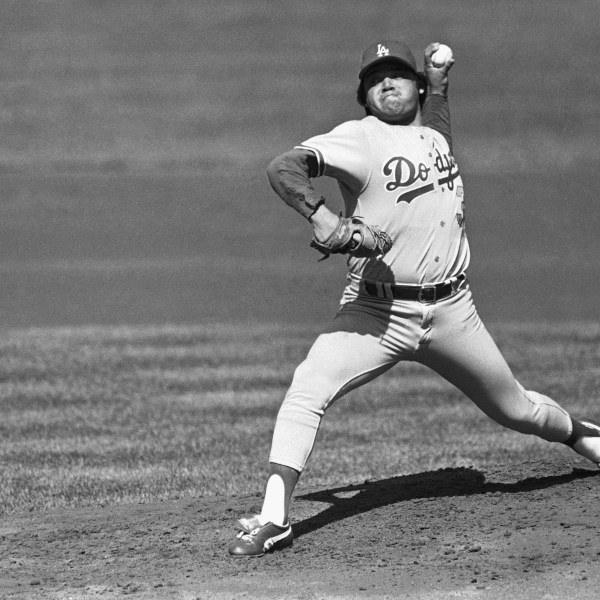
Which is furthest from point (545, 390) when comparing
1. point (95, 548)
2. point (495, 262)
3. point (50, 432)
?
point (495, 262)

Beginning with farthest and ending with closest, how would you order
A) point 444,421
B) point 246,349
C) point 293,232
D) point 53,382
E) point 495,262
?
1. point 293,232
2. point 495,262
3. point 246,349
4. point 53,382
5. point 444,421

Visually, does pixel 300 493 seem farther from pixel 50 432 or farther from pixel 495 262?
pixel 495 262

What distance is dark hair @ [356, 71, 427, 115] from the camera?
455 centimetres

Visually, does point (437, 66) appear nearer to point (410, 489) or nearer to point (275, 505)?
point (410, 489)

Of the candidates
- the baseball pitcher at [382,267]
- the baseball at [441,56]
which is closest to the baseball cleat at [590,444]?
the baseball pitcher at [382,267]

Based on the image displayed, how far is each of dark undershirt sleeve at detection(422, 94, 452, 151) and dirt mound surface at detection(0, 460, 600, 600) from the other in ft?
4.65

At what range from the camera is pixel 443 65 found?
189 inches

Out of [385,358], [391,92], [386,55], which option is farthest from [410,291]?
[386,55]

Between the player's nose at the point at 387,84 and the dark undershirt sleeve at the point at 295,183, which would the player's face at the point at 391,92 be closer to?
the player's nose at the point at 387,84

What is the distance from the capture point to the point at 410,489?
498cm

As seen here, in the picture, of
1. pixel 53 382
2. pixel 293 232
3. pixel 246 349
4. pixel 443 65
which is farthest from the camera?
pixel 293 232

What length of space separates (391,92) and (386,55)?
0.13 metres

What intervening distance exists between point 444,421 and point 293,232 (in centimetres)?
963

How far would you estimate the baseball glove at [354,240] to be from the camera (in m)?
3.95
